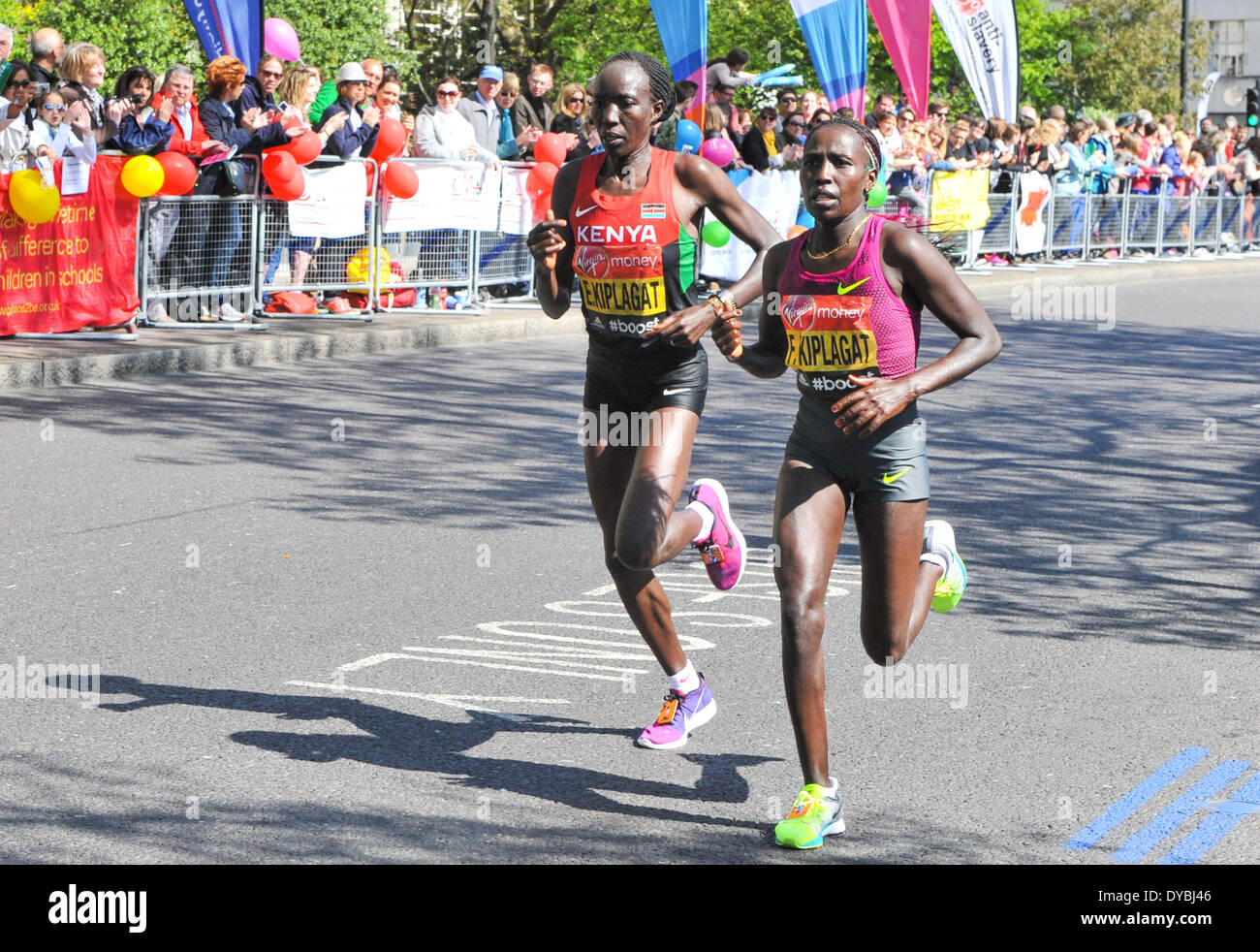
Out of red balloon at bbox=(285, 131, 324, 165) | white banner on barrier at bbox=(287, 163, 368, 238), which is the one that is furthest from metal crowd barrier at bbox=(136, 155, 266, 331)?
white banner on barrier at bbox=(287, 163, 368, 238)

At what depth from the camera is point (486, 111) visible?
17.2 m

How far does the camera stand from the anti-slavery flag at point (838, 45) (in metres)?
20.0

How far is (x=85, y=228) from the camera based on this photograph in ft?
43.2

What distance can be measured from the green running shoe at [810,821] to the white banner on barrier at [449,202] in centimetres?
1167

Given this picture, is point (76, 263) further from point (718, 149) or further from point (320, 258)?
point (718, 149)

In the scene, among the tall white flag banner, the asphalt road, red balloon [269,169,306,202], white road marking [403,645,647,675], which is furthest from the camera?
the tall white flag banner

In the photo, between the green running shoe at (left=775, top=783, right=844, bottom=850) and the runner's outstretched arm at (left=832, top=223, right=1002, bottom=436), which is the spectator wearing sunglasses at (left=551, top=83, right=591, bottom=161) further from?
the green running shoe at (left=775, top=783, right=844, bottom=850)

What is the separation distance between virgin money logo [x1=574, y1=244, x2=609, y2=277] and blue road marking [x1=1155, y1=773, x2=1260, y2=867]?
2.24 m

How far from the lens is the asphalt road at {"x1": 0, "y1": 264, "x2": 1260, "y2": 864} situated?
4.56 m

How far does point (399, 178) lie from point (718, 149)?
13.6 feet
